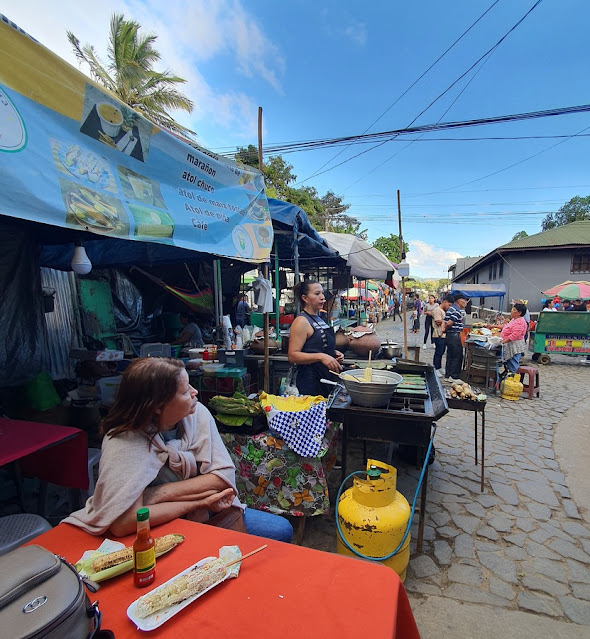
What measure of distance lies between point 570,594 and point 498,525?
2.53 feet

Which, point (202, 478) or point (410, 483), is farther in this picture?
point (410, 483)

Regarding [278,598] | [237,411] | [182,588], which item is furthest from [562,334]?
[182,588]

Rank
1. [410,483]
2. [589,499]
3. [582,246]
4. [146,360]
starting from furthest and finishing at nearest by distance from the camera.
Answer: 1. [582,246]
2. [410,483]
3. [589,499]
4. [146,360]

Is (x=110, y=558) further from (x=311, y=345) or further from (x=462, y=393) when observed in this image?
(x=462, y=393)

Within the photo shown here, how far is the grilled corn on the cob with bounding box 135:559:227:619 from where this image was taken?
114 centimetres

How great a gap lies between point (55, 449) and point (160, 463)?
1.65 m

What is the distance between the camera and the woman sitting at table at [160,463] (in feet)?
5.14

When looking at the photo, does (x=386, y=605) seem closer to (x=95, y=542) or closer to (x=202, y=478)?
(x=202, y=478)

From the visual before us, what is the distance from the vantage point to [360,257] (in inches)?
376

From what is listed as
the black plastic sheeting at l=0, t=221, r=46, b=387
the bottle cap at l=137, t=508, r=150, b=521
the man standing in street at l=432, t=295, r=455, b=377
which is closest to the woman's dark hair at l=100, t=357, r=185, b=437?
the bottle cap at l=137, t=508, r=150, b=521

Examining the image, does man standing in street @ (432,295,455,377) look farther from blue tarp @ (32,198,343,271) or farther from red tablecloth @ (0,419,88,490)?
red tablecloth @ (0,419,88,490)

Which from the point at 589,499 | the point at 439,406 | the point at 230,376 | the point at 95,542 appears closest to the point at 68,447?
the point at 95,542

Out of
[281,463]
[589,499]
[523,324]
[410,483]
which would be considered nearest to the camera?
[281,463]

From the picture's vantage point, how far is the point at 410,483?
3.89 metres
